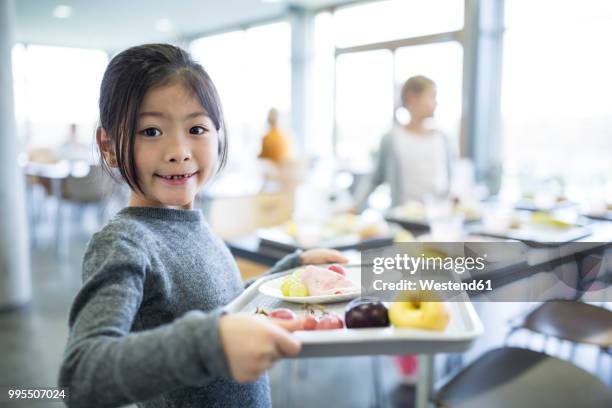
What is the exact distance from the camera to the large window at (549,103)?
8.97 feet

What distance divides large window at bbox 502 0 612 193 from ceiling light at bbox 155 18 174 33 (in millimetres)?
5926

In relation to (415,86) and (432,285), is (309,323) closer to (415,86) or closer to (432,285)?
(432,285)

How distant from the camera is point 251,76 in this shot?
884 centimetres

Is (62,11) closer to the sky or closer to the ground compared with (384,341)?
closer to the sky

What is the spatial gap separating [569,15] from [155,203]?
2745 mm

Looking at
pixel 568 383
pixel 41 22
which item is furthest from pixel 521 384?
pixel 41 22

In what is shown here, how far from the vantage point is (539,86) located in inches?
145

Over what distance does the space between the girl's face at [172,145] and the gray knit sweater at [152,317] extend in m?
0.06

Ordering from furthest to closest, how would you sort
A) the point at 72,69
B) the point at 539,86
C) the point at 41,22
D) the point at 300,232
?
the point at 72,69 < the point at 41,22 < the point at 539,86 < the point at 300,232

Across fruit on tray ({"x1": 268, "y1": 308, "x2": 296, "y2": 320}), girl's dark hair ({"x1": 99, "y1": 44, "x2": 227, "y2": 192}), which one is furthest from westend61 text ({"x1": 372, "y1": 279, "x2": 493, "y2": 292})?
girl's dark hair ({"x1": 99, "y1": 44, "x2": 227, "y2": 192})

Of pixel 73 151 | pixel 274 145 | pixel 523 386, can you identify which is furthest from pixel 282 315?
pixel 73 151

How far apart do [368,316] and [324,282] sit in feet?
0.66

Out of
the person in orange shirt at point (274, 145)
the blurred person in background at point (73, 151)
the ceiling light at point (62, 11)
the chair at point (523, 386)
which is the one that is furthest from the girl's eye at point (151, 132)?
the ceiling light at point (62, 11)

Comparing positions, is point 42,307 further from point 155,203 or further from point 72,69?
point 72,69
